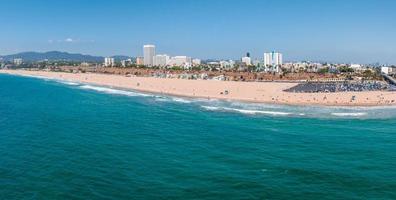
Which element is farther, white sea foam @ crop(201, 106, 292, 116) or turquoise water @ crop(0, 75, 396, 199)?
white sea foam @ crop(201, 106, 292, 116)

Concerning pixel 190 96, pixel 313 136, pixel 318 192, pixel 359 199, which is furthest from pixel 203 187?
pixel 190 96

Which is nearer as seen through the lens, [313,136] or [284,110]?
[313,136]

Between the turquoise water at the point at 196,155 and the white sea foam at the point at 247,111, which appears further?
the white sea foam at the point at 247,111

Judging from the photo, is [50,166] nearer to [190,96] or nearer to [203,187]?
[203,187]

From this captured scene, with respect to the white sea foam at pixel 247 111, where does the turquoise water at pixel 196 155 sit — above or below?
below

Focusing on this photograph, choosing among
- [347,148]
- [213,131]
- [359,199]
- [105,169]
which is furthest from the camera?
[213,131]

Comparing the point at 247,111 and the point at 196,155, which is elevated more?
the point at 247,111

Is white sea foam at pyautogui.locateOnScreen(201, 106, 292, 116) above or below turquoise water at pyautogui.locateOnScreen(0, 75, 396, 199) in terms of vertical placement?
above

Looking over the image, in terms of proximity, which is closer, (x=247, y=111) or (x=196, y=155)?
(x=196, y=155)
